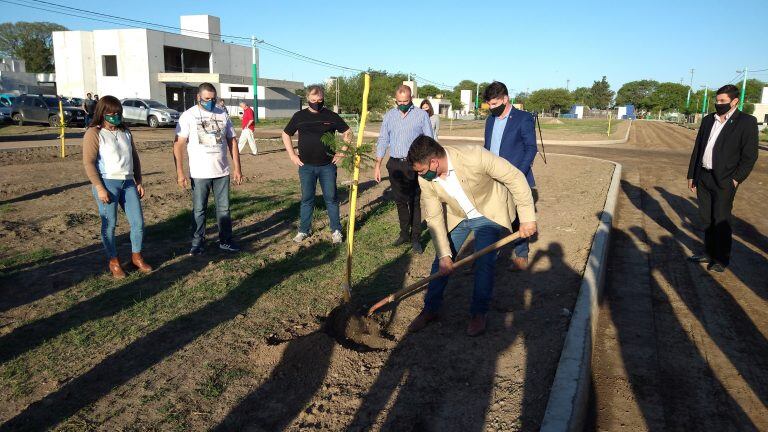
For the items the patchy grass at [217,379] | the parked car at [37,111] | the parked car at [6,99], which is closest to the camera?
the patchy grass at [217,379]

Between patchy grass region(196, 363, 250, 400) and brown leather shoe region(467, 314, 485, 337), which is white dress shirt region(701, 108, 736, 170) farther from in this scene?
patchy grass region(196, 363, 250, 400)

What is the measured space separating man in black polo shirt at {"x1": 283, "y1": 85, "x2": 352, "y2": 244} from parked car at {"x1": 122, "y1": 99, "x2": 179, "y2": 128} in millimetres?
26091

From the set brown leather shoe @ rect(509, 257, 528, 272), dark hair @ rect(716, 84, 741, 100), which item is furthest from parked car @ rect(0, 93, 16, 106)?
dark hair @ rect(716, 84, 741, 100)

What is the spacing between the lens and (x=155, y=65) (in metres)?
43.1

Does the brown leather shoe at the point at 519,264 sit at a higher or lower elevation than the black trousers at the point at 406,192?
lower

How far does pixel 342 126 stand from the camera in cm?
645

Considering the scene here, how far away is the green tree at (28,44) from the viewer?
7994 cm

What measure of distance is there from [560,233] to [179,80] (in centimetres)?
4133

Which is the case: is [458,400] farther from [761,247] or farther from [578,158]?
[578,158]

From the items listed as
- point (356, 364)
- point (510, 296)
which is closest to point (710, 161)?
point (510, 296)

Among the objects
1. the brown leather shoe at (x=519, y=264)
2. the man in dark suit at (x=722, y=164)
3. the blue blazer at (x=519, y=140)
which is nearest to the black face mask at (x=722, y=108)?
the man in dark suit at (x=722, y=164)

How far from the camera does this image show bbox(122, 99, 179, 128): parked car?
30016mm

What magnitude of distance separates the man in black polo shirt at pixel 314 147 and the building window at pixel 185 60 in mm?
43875

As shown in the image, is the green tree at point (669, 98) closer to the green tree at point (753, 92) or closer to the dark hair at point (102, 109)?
the green tree at point (753, 92)
